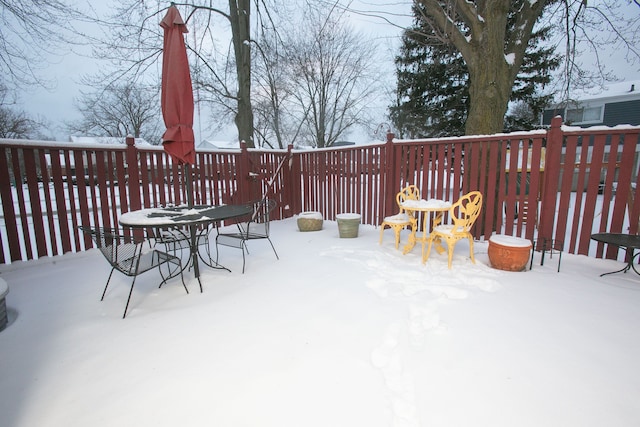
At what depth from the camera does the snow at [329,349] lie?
1.46 metres

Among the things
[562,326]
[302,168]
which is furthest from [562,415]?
[302,168]

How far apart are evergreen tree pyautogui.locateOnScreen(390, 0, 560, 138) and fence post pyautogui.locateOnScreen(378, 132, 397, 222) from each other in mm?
7157

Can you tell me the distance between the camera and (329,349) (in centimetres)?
194

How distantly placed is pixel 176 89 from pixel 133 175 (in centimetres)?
230

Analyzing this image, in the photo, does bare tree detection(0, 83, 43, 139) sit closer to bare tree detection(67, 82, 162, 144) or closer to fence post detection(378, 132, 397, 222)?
bare tree detection(67, 82, 162, 144)

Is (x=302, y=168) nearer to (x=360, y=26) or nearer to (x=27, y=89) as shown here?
(x=27, y=89)

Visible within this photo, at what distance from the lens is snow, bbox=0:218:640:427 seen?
1458 mm

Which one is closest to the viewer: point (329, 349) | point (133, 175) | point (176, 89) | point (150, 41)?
point (329, 349)

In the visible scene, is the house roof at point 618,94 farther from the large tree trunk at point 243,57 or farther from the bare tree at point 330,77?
the large tree trunk at point 243,57

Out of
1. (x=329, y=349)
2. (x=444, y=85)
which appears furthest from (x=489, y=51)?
(x=444, y=85)

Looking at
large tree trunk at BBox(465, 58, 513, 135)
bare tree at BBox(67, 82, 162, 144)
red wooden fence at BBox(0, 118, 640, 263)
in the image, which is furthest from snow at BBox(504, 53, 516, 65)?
bare tree at BBox(67, 82, 162, 144)

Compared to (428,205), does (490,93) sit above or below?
above

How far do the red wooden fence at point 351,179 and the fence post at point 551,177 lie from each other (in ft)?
0.04

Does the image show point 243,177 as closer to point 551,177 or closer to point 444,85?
point 551,177
